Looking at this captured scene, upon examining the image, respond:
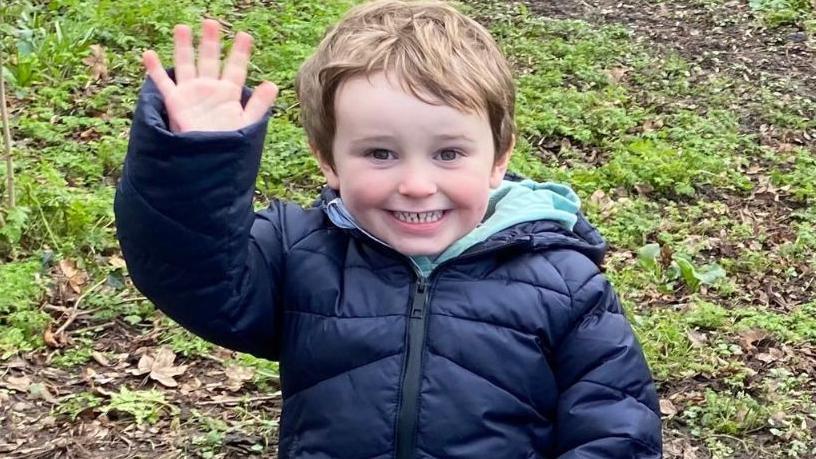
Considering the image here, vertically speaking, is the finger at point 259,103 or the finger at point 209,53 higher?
the finger at point 209,53

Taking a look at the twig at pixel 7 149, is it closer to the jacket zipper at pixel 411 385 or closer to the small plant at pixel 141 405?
the small plant at pixel 141 405

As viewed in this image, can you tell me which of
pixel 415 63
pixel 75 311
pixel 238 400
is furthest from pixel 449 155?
pixel 75 311

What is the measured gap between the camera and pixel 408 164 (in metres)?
2.26

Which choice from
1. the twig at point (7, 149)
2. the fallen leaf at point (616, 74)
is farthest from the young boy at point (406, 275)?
the fallen leaf at point (616, 74)

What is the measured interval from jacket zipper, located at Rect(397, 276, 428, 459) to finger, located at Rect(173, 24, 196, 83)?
26.9 inches

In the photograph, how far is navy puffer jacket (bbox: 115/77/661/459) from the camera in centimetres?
232

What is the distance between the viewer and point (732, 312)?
4.85 metres

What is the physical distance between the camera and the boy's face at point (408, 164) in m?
2.23

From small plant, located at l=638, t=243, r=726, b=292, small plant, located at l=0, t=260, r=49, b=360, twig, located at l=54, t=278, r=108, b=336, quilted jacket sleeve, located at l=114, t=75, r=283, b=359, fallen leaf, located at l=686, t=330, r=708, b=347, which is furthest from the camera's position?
small plant, located at l=638, t=243, r=726, b=292

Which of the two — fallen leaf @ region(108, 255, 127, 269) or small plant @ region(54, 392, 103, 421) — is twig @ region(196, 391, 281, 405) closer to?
small plant @ region(54, 392, 103, 421)

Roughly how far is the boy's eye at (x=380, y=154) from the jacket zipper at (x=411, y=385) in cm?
33

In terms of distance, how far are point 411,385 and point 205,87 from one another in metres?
0.75

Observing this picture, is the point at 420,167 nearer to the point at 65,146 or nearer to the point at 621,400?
the point at 621,400

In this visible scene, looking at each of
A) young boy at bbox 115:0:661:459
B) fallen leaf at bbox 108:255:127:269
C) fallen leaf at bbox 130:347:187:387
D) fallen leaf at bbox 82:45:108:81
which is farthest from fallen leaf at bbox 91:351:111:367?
fallen leaf at bbox 82:45:108:81
